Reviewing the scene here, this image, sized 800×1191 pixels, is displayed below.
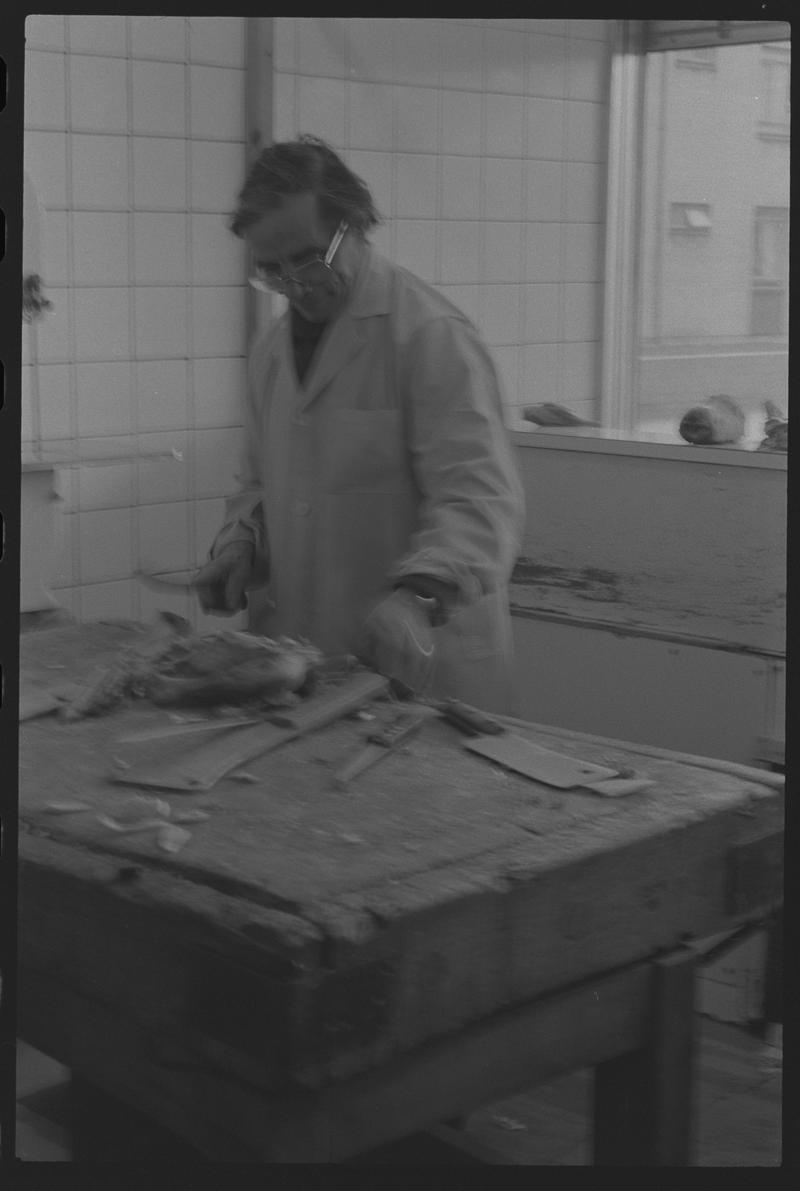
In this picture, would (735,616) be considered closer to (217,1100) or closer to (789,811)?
(789,811)

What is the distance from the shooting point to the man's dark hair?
0.90 meters

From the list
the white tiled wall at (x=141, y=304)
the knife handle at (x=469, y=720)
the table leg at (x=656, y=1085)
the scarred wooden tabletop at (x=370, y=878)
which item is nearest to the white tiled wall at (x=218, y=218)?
the white tiled wall at (x=141, y=304)

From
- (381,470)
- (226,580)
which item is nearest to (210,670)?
(226,580)

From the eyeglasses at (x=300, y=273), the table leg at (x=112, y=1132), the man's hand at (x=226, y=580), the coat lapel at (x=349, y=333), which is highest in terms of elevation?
the eyeglasses at (x=300, y=273)

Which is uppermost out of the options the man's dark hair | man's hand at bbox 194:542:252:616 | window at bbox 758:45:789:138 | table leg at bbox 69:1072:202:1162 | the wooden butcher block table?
window at bbox 758:45:789:138

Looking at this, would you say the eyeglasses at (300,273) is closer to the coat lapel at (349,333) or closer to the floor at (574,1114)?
the coat lapel at (349,333)

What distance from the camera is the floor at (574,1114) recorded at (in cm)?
80

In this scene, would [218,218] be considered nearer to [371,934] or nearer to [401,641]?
[401,641]

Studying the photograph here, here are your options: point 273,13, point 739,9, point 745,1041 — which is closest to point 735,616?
point 745,1041

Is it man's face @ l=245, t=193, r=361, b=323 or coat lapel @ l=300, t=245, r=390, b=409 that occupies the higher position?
man's face @ l=245, t=193, r=361, b=323

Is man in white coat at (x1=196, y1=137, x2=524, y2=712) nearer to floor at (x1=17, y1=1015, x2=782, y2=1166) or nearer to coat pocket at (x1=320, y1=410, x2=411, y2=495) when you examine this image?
coat pocket at (x1=320, y1=410, x2=411, y2=495)

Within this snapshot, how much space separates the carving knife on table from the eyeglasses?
334mm

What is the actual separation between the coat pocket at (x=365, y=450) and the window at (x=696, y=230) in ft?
0.51

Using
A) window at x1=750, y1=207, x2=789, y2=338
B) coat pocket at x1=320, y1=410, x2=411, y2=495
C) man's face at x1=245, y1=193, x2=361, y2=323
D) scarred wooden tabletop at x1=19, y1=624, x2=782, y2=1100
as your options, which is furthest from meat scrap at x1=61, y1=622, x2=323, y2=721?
window at x1=750, y1=207, x2=789, y2=338
